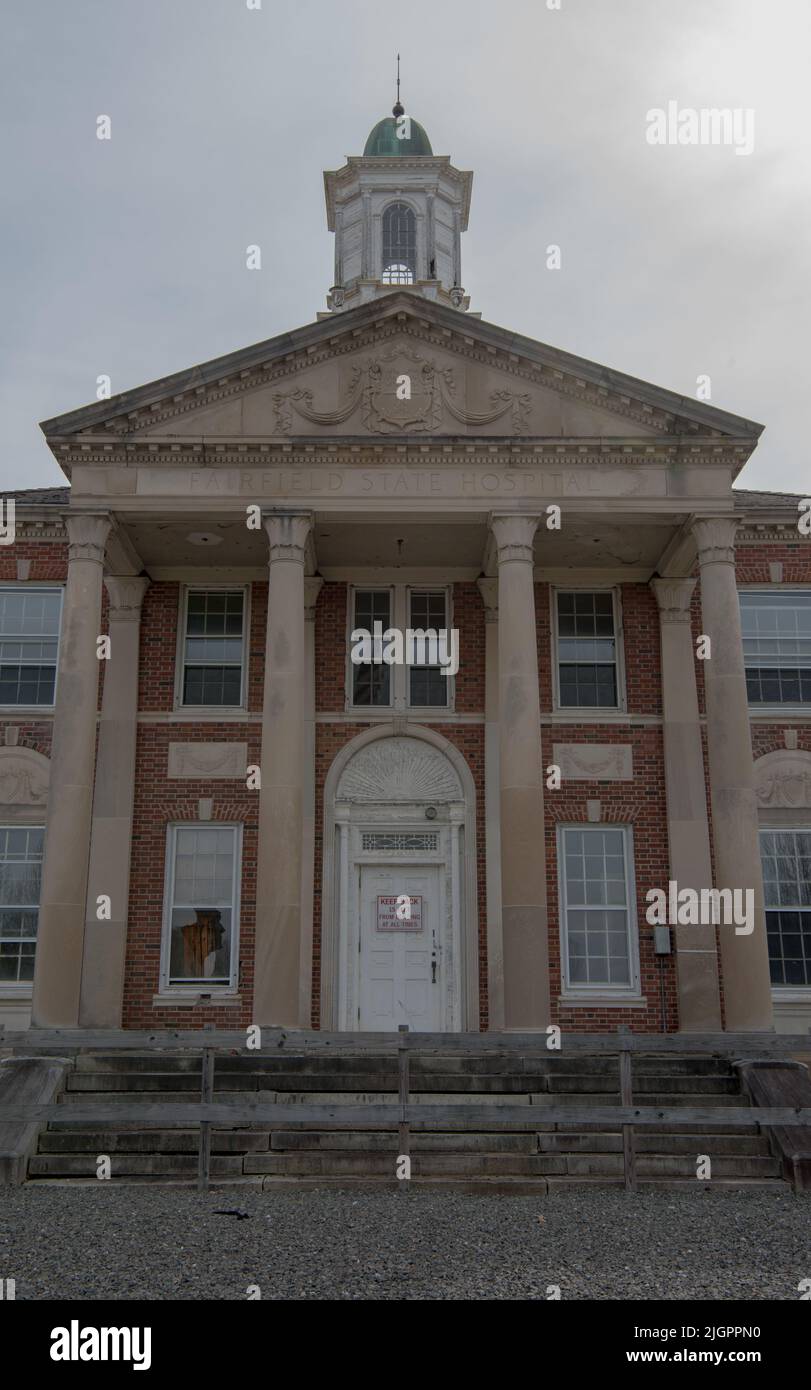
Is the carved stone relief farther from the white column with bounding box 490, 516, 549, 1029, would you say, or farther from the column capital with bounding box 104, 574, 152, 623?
the column capital with bounding box 104, 574, 152, 623

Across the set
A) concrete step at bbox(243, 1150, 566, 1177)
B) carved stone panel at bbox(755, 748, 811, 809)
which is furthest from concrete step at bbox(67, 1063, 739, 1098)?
carved stone panel at bbox(755, 748, 811, 809)

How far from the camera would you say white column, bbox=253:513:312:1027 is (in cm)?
1597

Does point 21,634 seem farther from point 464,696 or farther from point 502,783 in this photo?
point 502,783

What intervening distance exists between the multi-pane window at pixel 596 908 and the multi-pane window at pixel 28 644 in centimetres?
869

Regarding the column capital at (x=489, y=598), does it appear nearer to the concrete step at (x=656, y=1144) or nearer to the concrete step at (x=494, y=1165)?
the concrete step at (x=656, y=1144)

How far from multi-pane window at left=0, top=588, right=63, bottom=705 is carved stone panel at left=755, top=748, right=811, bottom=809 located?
1142 centimetres

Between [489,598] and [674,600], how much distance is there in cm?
296

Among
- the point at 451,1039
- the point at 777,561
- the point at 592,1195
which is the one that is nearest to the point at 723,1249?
the point at 592,1195

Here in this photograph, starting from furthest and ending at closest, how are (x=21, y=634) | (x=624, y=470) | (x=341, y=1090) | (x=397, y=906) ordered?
1. (x=21, y=634)
2. (x=397, y=906)
3. (x=624, y=470)
4. (x=341, y=1090)

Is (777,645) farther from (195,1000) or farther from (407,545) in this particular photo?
(195,1000)

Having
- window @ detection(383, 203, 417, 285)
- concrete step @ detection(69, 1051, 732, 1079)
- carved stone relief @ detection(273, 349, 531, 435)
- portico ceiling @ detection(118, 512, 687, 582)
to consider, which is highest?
window @ detection(383, 203, 417, 285)

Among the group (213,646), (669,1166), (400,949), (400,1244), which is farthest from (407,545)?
(400,1244)
